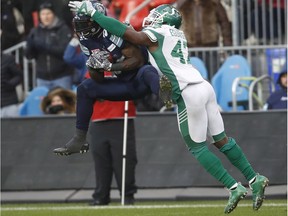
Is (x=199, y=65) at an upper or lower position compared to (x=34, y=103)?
upper

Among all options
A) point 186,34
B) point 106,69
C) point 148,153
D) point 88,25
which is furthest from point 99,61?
point 186,34

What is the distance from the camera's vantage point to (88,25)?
559 inches

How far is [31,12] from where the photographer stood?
75.0 ft

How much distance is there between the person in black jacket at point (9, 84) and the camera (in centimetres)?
2127

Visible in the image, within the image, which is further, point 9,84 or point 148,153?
point 9,84

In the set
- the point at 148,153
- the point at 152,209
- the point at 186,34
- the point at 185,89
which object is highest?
the point at 186,34

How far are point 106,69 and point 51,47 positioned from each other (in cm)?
741

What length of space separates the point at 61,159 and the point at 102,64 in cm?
561

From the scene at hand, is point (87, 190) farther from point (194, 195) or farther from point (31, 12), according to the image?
point (31, 12)

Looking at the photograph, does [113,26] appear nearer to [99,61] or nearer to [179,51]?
[99,61]

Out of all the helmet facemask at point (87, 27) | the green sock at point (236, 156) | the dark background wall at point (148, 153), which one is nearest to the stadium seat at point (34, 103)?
the dark background wall at point (148, 153)

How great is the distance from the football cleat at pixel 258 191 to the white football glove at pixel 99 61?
1.99m

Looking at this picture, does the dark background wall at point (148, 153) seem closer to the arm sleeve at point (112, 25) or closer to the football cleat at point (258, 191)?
the football cleat at point (258, 191)

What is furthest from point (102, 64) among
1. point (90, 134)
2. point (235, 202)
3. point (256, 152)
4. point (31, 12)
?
point (31, 12)
